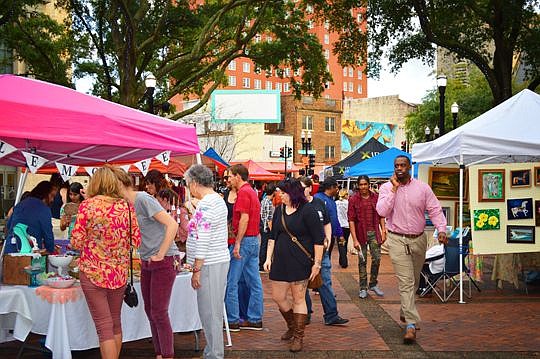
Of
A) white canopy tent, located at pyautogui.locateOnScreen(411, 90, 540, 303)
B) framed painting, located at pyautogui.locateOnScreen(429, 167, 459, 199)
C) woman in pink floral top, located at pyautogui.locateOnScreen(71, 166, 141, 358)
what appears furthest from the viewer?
framed painting, located at pyautogui.locateOnScreen(429, 167, 459, 199)

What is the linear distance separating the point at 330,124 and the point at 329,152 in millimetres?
3163

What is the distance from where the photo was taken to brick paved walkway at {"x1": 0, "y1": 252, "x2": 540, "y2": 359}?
7.07 metres

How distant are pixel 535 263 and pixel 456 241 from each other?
2123 millimetres

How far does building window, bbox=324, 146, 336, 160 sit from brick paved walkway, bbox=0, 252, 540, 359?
62.3 m

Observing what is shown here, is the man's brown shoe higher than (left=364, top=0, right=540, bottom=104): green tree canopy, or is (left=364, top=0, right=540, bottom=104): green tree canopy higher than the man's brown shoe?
(left=364, top=0, right=540, bottom=104): green tree canopy

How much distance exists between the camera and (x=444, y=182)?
1198 centimetres

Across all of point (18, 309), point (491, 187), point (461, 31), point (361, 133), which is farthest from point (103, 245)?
point (361, 133)

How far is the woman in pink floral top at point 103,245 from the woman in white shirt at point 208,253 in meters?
0.65

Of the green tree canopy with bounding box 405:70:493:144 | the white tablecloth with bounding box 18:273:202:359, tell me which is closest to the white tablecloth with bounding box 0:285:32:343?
the white tablecloth with bounding box 18:273:202:359

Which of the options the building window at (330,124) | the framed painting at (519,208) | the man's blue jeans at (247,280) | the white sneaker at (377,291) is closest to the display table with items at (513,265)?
the framed painting at (519,208)

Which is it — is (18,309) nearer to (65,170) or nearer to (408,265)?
(65,170)

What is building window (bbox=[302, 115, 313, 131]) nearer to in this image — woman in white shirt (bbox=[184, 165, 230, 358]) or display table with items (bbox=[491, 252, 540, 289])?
display table with items (bbox=[491, 252, 540, 289])

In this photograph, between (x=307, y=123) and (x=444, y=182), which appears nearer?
(x=444, y=182)

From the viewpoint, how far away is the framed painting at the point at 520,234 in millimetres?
9781
